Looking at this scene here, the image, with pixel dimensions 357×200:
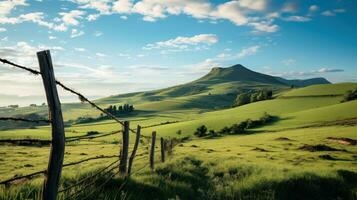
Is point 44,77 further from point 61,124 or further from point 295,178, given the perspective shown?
point 295,178

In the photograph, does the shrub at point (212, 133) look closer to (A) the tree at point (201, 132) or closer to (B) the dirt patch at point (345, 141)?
(A) the tree at point (201, 132)

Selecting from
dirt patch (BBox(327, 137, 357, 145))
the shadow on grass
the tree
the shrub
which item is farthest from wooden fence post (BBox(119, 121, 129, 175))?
the tree

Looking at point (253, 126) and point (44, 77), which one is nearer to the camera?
point (44, 77)

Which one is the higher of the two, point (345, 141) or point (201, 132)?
point (345, 141)

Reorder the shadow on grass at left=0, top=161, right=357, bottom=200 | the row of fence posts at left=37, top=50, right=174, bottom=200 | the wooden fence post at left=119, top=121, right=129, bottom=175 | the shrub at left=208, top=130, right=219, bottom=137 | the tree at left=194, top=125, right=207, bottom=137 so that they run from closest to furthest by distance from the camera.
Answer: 1. the row of fence posts at left=37, top=50, right=174, bottom=200
2. the shadow on grass at left=0, top=161, right=357, bottom=200
3. the wooden fence post at left=119, top=121, right=129, bottom=175
4. the shrub at left=208, top=130, right=219, bottom=137
5. the tree at left=194, top=125, right=207, bottom=137

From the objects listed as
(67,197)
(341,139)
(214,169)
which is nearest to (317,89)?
(341,139)

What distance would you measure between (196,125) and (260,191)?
111 metres

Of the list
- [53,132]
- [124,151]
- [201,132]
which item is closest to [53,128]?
[53,132]

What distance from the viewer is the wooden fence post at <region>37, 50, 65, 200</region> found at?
569cm

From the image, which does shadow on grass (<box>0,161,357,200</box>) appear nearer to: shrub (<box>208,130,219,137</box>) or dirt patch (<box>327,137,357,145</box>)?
dirt patch (<box>327,137,357,145</box>)

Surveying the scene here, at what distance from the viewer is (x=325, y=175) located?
52.5 feet

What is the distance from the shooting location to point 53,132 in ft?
18.9

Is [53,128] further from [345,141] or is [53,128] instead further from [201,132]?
[201,132]

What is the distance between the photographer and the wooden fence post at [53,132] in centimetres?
569
